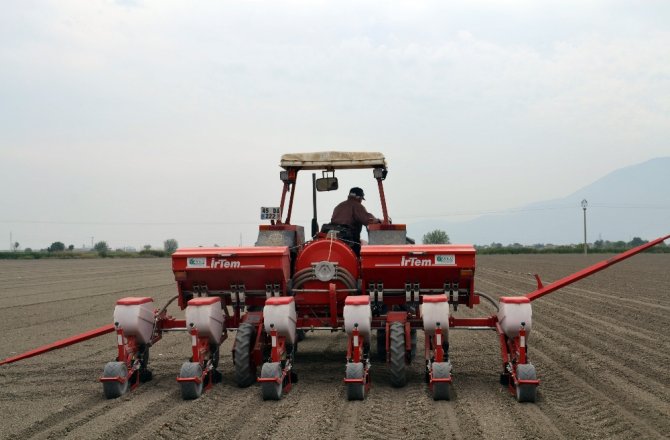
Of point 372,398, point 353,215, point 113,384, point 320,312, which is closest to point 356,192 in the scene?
point 353,215

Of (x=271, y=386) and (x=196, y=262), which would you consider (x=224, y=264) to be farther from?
Answer: (x=271, y=386)

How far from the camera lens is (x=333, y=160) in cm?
1091

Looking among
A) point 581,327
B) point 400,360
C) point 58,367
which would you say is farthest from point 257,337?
point 581,327

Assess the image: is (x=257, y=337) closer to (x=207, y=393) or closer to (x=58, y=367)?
(x=207, y=393)

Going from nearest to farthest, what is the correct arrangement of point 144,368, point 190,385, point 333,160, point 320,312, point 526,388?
point 526,388, point 190,385, point 144,368, point 320,312, point 333,160

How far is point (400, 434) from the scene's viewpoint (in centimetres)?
643

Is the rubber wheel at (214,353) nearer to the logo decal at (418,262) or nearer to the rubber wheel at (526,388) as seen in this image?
the logo decal at (418,262)

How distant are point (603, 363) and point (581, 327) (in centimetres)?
429

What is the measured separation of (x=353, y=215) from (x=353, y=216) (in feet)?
0.05

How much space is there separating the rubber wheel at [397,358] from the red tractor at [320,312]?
0.04 ft

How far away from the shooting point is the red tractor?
8.13m

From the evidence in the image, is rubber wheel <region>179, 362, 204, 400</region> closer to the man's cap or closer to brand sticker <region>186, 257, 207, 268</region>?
brand sticker <region>186, 257, 207, 268</region>

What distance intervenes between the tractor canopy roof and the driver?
489 mm

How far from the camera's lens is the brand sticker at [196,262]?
9164 mm
